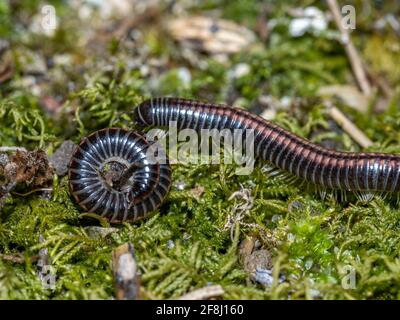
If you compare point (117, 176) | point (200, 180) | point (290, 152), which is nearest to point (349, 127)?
Answer: point (290, 152)

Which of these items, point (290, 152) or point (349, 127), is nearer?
point (290, 152)

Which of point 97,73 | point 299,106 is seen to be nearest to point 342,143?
point 299,106

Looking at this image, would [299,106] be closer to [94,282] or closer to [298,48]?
[298,48]

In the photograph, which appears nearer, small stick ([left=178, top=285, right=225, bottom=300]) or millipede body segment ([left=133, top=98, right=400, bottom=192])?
small stick ([left=178, top=285, right=225, bottom=300])
